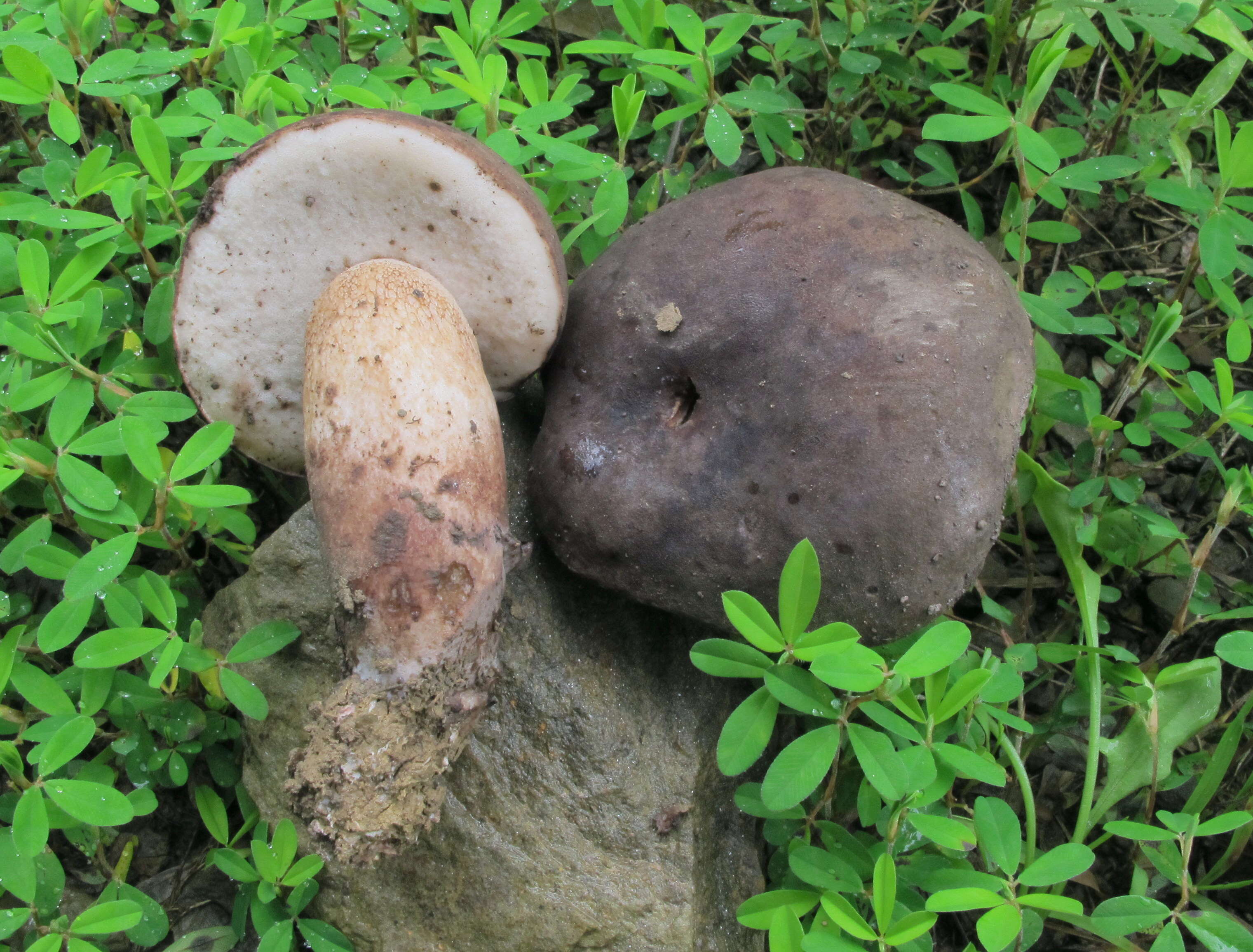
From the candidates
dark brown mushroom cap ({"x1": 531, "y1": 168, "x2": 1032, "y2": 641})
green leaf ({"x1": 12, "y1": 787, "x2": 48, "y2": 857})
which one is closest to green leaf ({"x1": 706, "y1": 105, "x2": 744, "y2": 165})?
dark brown mushroom cap ({"x1": 531, "y1": 168, "x2": 1032, "y2": 641})

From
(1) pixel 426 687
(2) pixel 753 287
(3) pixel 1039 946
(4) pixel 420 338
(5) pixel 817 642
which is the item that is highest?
(2) pixel 753 287

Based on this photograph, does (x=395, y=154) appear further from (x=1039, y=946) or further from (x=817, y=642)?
(x=1039, y=946)

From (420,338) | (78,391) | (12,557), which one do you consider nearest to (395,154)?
(420,338)

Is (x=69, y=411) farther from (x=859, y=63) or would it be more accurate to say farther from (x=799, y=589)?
(x=859, y=63)

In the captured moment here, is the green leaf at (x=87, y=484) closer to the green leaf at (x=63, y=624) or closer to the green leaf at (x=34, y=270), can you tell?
the green leaf at (x=63, y=624)

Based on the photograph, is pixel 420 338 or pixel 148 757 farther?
pixel 148 757

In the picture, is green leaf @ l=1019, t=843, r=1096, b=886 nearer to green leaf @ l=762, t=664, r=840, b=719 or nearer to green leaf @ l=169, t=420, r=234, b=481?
green leaf @ l=762, t=664, r=840, b=719

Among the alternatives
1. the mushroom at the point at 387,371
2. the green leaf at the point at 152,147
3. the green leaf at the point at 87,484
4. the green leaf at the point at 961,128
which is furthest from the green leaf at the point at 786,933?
the green leaf at the point at 152,147
